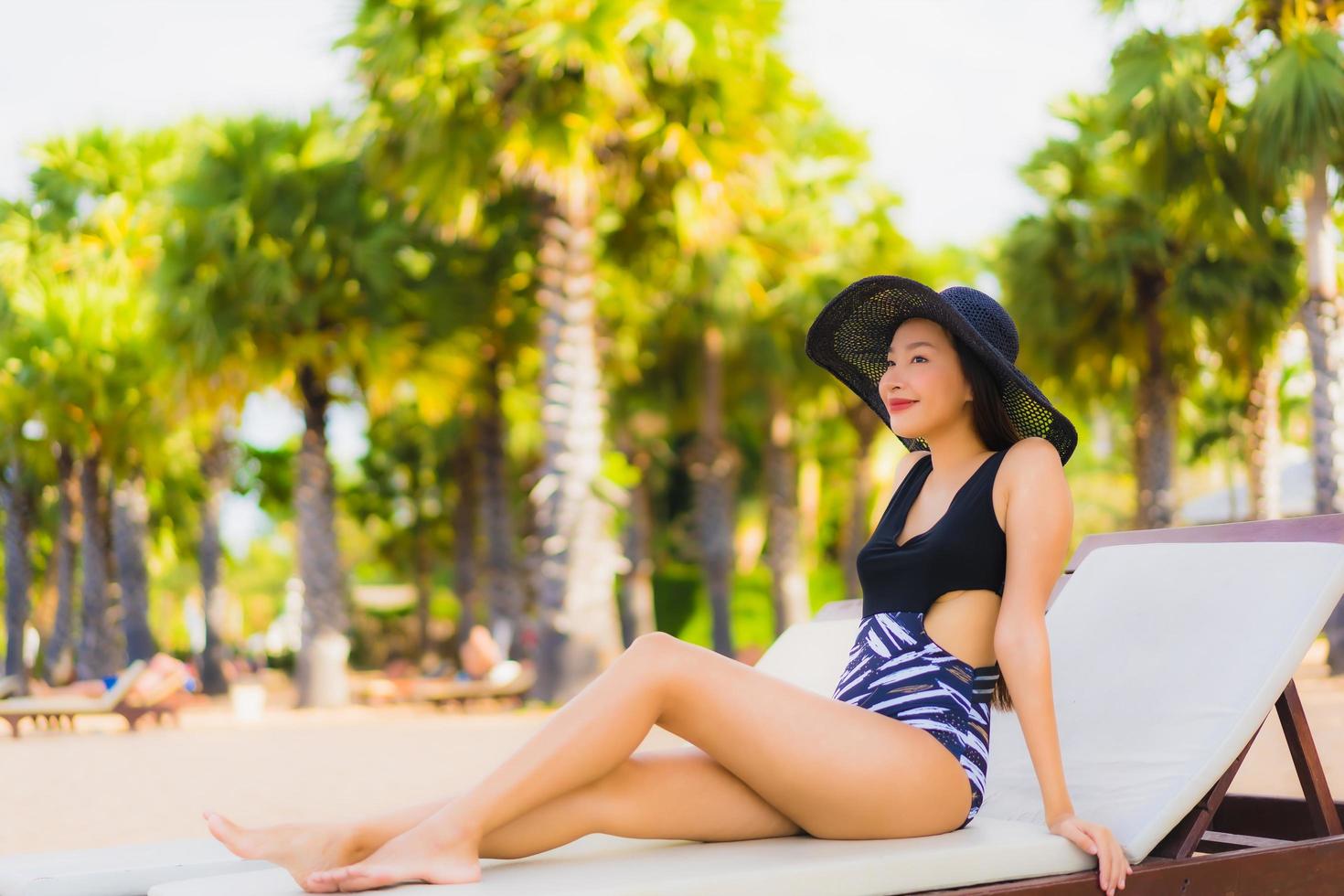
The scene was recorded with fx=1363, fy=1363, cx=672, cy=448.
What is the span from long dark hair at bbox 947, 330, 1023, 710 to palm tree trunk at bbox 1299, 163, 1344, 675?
12.1 metres

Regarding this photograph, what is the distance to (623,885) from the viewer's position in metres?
2.26

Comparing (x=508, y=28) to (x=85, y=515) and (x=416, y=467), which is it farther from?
(x=416, y=467)

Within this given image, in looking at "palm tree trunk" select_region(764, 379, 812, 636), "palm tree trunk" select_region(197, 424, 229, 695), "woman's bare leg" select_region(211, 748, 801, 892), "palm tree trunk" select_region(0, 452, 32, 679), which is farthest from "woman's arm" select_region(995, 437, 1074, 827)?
"palm tree trunk" select_region(0, 452, 32, 679)

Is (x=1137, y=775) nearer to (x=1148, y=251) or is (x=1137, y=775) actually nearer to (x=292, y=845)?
(x=292, y=845)

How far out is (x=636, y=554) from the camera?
2370 centimetres

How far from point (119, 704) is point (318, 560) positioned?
3.69 metres

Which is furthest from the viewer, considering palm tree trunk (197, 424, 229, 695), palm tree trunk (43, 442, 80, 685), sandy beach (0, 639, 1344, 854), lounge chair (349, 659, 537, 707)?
palm tree trunk (43, 442, 80, 685)

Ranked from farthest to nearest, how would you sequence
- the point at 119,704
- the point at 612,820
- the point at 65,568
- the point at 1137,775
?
1. the point at 65,568
2. the point at 119,704
3. the point at 1137,775
4. the point at 612,820

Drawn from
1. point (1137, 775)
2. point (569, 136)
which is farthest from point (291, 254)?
point (1137, 775)

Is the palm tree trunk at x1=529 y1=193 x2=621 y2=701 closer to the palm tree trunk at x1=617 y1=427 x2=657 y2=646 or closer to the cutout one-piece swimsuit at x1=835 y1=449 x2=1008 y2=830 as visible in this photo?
the palm tree trunk at x1=617 y1=427 x2=657 y2=646

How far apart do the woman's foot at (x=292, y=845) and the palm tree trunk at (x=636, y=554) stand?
57.9 ft

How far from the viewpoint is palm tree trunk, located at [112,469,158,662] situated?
71.1ft

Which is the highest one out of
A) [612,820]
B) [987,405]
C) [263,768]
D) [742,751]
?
[987,405]

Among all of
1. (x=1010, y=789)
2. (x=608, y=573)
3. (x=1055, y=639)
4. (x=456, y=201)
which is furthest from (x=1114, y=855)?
(x=456, y=201)
